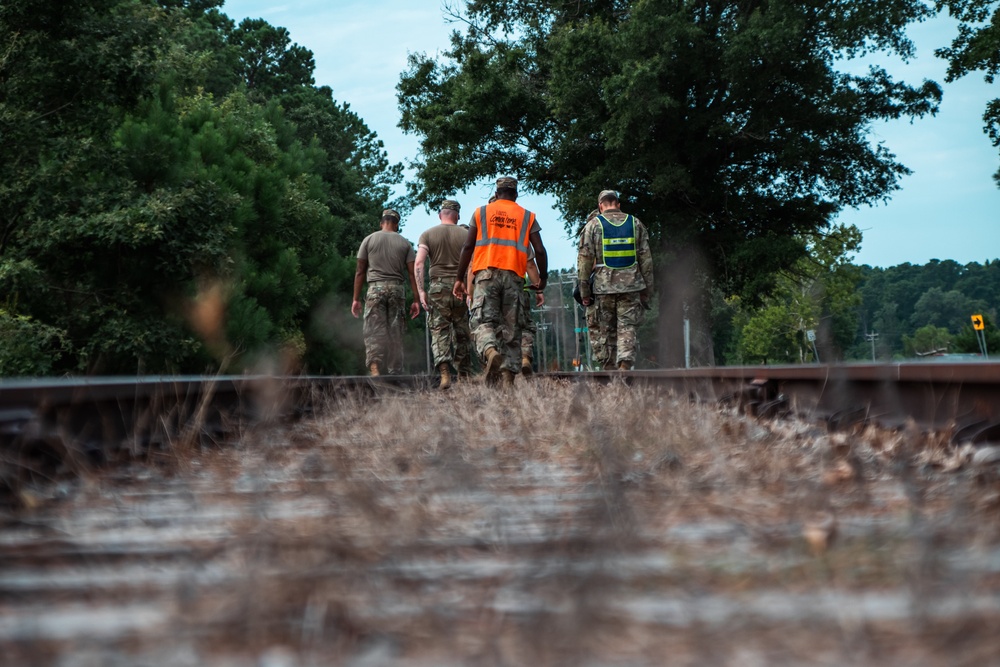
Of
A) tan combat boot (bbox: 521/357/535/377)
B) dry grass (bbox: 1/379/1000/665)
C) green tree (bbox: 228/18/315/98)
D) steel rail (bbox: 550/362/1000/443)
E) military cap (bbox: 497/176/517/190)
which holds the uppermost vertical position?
green tree (bbox: 228/18/315/98)

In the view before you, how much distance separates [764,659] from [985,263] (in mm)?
196140

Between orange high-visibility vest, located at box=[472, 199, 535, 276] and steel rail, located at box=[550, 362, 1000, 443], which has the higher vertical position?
orange high-visibility vest, located at box=[472, 199, 535, 276]

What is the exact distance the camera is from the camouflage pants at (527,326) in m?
10.7

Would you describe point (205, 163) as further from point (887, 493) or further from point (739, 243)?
point (887, 493)

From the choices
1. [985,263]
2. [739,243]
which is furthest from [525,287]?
[985,263]

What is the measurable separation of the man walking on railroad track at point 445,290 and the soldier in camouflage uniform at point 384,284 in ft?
1.95

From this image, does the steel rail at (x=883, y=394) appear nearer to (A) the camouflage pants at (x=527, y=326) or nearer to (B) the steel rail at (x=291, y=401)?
(B) the steel rail at (x=291, y=401)

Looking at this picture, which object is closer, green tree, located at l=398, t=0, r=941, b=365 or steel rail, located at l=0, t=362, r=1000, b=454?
steel rail, located at l=0, t=362, r=1000, b=454

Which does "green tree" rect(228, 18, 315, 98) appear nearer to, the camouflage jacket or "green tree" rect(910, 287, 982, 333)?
the camouflage jacket

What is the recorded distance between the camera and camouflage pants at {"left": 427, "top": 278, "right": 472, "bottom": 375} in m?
12.2

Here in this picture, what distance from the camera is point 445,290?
1216cm

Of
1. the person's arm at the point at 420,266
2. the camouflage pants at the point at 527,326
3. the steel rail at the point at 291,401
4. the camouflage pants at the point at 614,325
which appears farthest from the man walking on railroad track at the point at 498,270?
the steel rail at the point at 291,401

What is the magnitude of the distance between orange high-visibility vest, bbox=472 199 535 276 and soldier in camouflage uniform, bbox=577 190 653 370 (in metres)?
1.78

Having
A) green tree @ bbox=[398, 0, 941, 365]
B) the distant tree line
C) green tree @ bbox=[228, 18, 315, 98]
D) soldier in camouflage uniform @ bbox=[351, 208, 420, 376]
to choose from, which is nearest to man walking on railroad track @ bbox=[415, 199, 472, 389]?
soldier in camouflage uniform @ bbox=[351, 208, 420, 376]
